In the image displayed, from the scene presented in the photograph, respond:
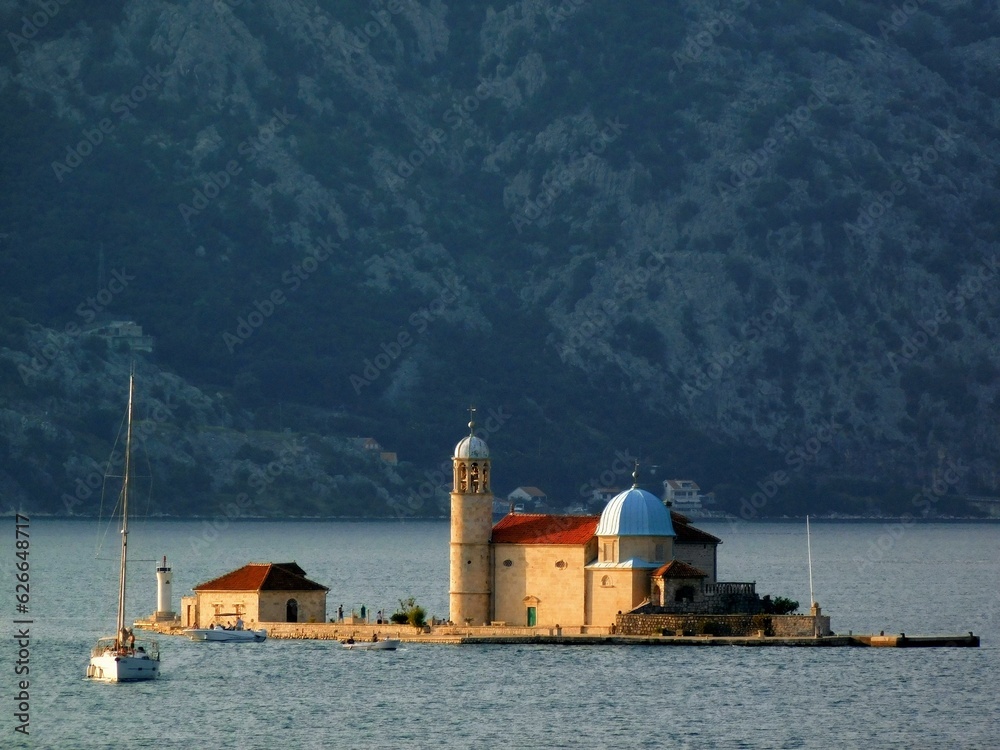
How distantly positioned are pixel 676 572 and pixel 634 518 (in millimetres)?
2976

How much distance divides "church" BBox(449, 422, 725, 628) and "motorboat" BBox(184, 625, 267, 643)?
9.22 metres

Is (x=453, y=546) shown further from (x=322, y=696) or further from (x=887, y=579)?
(x=887, y=579)

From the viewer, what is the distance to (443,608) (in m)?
126

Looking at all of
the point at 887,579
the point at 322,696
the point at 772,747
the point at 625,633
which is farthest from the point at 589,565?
the point at 887,579

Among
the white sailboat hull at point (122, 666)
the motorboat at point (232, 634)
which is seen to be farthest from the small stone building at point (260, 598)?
the white sailboat hull at point (122, 666)

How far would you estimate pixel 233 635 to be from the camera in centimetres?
9994

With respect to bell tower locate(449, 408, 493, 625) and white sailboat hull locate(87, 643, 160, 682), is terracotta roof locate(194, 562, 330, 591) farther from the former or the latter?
white sailboat hull locate(87, 643, 160, 682)

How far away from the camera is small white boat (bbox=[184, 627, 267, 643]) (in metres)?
100

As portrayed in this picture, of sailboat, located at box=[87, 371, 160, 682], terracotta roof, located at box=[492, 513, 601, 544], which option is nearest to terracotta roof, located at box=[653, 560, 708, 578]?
terracotta roof, located at box=[492, 513, 601, 544]

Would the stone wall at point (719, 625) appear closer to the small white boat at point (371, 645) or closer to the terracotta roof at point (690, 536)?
the terracotta roof at point (690, 536)

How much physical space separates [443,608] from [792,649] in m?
33.2

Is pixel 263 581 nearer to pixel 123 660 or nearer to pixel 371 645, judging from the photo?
pixel 371 645

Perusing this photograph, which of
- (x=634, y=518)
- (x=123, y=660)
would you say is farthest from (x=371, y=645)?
(x=123, y=660)

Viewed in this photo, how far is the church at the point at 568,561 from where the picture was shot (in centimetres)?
A: 9531
